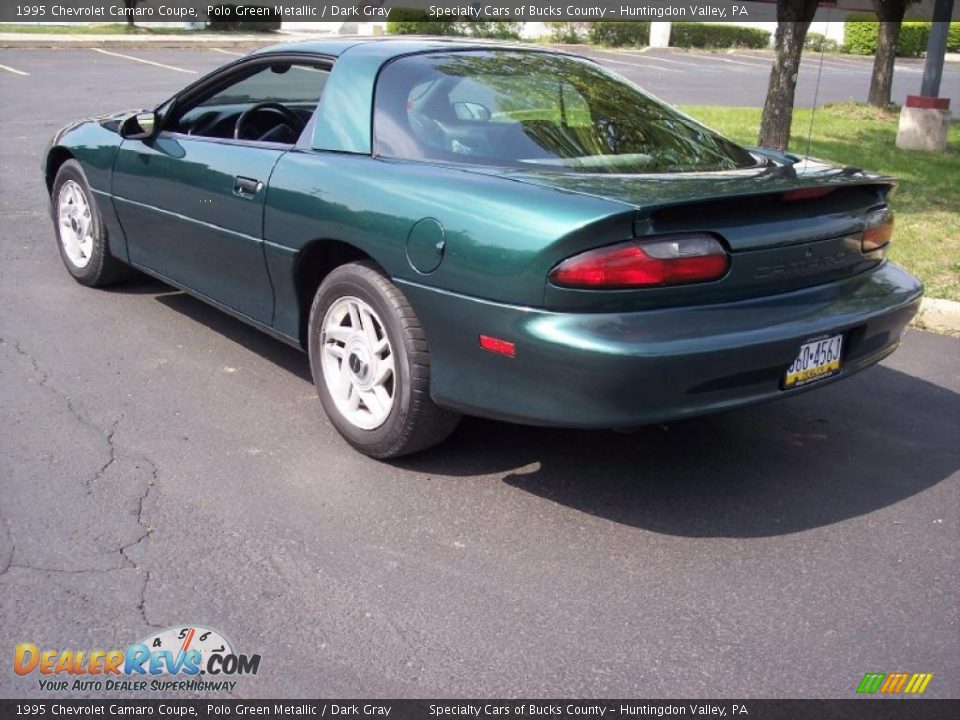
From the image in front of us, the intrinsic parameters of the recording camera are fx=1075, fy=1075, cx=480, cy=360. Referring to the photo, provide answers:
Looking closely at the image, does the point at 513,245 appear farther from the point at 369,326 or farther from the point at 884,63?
the point at 884,63

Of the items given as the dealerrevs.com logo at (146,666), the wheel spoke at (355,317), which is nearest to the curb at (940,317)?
the wheel spoke at (355,317)

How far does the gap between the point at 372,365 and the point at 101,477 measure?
1.06 m

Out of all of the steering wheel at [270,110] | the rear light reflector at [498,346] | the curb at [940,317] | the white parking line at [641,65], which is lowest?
the curb at [940,317]

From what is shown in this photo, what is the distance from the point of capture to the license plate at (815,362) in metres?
3.68

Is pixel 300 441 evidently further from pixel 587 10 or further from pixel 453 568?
pixel 587 10

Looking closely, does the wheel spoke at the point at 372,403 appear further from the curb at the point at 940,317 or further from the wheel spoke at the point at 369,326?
the curb at the point at 940,317

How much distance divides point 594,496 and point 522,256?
1000 millimetres

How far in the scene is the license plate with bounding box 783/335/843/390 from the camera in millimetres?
3680

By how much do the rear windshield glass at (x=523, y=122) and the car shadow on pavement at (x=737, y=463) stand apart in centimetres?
112

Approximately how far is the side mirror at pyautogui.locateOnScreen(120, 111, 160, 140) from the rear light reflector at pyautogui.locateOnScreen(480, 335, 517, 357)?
2.65m

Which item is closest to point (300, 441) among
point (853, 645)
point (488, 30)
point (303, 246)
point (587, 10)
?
point (303, 246)

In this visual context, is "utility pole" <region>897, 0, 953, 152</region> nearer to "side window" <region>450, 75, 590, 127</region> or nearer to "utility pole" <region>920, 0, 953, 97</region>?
"utility pole" <region>920, 0, 953, 97</region>
